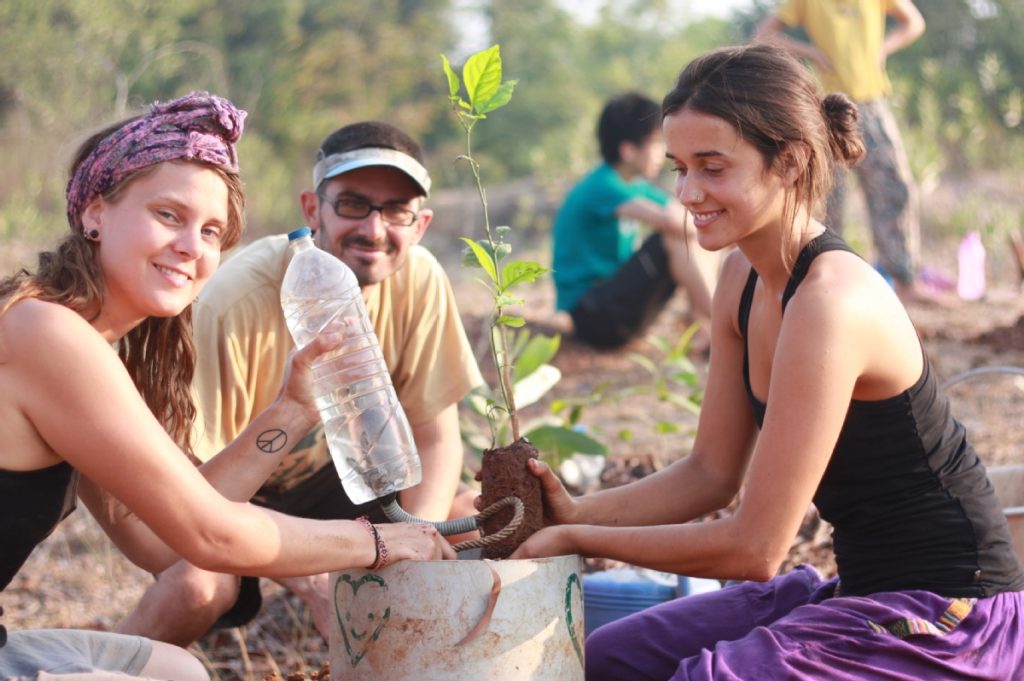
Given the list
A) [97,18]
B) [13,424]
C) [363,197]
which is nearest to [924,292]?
[363,197]

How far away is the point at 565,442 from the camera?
4098 millimetres

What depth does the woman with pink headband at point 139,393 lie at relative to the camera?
2166mm

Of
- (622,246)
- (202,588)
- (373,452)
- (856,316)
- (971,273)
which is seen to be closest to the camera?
(856,316)

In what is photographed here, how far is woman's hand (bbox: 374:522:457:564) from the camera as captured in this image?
2.28 m

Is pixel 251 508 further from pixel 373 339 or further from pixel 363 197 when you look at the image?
pixel 363 197

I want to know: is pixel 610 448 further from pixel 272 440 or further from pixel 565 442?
pixel 272 440

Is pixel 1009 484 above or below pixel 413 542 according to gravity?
below

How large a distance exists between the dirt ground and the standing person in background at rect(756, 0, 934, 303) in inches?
17.6

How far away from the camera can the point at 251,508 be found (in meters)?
2.29

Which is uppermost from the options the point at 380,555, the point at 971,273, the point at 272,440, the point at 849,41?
the point at 849,41

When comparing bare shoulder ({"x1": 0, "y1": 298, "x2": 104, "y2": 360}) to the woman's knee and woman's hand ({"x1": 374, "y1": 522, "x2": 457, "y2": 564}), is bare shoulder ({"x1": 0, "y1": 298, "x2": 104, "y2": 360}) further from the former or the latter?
the woman's knee

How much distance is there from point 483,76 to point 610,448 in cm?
322

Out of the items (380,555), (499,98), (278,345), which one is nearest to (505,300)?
(499,98)

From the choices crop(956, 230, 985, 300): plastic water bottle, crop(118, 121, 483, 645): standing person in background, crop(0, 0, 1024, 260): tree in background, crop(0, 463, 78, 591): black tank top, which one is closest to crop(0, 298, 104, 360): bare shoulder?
crop(0, 463, 78, 591): black tank top
